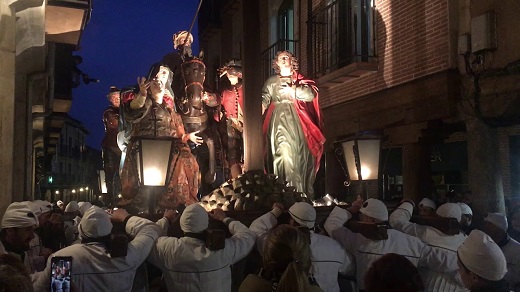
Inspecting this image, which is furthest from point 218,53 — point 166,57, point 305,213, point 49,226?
point 305,213

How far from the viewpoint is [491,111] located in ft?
32.0

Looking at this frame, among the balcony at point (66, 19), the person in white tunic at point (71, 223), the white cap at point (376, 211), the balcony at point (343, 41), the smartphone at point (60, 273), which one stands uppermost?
the balcony at point (343, 41)

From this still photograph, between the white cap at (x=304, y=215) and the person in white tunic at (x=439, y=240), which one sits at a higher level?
the white cap at (x=304, y=215)

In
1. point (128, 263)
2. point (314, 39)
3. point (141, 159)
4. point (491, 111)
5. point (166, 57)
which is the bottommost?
point (128, 263)

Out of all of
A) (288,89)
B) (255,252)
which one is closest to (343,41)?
(288,89)

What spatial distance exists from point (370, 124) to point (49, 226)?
7.76 meters

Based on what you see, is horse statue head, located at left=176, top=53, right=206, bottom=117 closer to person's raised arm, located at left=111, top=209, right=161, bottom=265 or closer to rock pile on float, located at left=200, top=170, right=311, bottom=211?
rock pile on float, located at left=200, top=170, right=311, bottom=211

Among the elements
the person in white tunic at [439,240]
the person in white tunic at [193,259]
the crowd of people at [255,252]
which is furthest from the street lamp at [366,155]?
the person in white tunic at [193,259]

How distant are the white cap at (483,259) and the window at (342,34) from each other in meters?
9.54

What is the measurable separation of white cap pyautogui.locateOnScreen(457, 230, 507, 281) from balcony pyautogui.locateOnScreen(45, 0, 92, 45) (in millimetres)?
5662

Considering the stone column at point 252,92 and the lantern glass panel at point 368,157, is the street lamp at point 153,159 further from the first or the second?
the lantern glass panel at point 368,157

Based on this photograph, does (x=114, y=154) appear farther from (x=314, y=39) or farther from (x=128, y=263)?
(x=128, y=263)

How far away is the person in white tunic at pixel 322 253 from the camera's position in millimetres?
5047

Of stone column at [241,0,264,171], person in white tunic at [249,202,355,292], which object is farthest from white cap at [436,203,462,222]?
stone column at [241,0,264,171]
